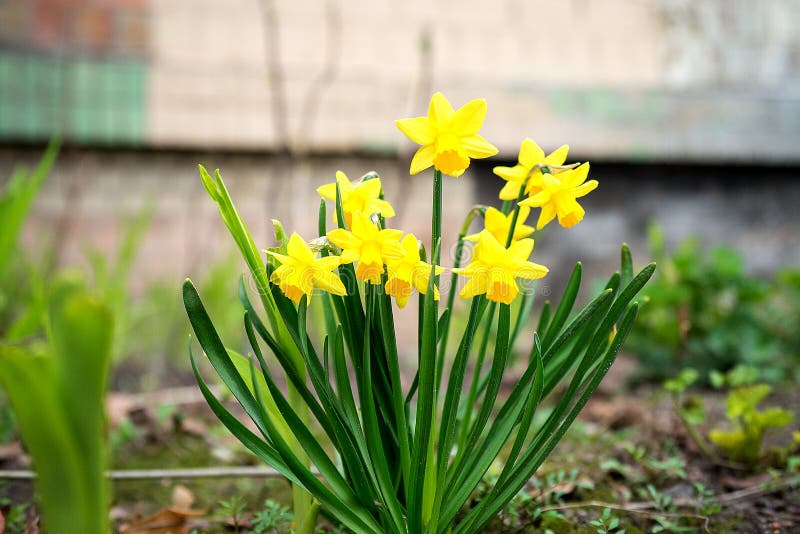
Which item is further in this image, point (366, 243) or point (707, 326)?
point (707, 326)

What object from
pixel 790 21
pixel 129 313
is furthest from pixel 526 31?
pixel 129 313

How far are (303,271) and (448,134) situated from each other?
21cm

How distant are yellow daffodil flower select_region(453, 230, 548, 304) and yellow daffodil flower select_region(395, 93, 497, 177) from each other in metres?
0.08

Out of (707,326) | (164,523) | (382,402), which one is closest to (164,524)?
(164,523)

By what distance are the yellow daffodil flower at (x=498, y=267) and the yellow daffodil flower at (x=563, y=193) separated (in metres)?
0.07

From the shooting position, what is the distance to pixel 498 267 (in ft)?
Answer: 2.45

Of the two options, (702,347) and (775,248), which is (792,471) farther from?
(775,248)

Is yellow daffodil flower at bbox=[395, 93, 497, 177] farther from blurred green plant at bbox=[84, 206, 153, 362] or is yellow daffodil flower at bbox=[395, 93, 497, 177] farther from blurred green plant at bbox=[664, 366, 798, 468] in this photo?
blurred green plant at bbox=[84, 206, 153, 362]

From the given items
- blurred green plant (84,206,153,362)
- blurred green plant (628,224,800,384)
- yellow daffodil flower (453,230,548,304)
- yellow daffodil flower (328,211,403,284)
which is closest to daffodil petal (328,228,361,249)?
yellow daffodil flower (328,211,403,284)

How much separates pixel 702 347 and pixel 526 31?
5.46 feet

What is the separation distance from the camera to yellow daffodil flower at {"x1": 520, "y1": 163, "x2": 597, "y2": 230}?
0.80 metres

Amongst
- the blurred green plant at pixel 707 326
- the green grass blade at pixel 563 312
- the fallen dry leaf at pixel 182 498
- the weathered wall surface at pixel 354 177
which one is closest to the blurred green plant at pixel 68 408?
the green grass blade at pixel 563 312

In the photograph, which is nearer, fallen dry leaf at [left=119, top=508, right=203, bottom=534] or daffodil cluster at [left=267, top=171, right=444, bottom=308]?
daffodil cluster at [left=267, top=171, right=444, bottom=308]

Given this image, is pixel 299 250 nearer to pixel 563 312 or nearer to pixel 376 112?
pixel 563 312
